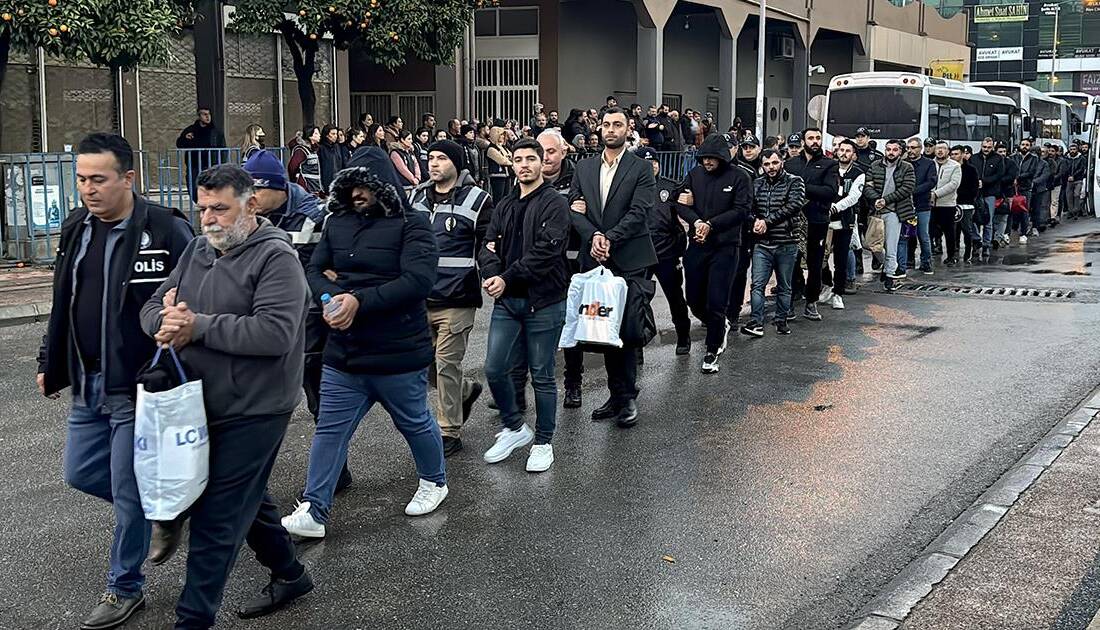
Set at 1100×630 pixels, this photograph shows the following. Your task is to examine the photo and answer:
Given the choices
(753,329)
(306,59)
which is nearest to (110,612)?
(753,329)

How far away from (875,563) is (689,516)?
0.98 meters

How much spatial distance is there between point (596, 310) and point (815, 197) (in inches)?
196

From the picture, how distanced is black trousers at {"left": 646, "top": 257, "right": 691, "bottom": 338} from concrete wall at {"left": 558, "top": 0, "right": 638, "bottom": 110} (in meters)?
23.3

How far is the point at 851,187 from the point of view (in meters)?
12.9

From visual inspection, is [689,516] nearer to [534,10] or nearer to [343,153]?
[343,153]

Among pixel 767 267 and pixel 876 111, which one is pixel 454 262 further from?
pixel 876 111

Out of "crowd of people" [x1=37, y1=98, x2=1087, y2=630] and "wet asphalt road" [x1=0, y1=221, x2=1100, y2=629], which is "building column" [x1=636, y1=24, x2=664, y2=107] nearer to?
"crowd of people" [x1=37, y1=98, x2=1087, y2=630]

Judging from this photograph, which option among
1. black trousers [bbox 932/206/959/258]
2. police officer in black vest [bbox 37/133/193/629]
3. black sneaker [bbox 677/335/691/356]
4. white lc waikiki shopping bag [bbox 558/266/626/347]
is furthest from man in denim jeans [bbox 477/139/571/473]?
black trousers [bbox 932/206/959/258]

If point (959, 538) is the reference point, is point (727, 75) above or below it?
above

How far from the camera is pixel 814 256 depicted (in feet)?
38.9

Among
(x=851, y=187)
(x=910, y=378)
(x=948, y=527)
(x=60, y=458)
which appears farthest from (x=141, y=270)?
(x=851, y=187)

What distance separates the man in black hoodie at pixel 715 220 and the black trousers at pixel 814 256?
8.31 feet

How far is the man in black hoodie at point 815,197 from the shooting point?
1166 centimetres

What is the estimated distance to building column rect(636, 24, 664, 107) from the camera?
31.5 meters
